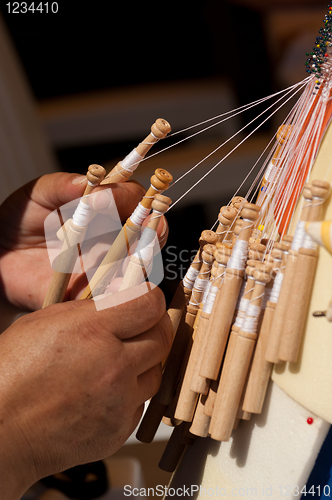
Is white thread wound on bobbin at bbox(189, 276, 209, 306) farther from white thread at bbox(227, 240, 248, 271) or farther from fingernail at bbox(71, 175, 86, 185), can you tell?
fingernail at bbox(71, 175, 86, 185)

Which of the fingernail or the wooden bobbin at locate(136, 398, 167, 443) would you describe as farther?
the fingernail

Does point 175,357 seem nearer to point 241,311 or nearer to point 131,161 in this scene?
point 241,311

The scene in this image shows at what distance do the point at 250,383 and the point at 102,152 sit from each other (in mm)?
1640

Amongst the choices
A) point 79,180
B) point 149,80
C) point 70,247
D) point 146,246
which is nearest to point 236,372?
point 146,246

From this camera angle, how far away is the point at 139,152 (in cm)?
75

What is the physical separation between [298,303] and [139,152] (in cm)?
40

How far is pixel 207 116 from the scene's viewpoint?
81.5 inches

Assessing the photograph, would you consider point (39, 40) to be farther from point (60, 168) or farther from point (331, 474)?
point (331, 474)

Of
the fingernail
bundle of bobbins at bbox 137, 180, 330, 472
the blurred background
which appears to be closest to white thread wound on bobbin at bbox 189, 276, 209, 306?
bundle of bobbins at bbox 137, 180, 330, 472

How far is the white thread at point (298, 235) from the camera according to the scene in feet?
1.92

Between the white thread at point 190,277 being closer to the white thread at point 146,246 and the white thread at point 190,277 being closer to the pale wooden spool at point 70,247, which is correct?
the white thread at point 146,246

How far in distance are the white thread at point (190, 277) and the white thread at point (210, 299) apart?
7 centimetres

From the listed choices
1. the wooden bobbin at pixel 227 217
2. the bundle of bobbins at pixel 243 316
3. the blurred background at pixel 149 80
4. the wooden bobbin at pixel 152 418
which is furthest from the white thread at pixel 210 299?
the blurred background at pixel 149 80

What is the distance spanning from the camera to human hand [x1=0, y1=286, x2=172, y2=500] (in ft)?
2.00
